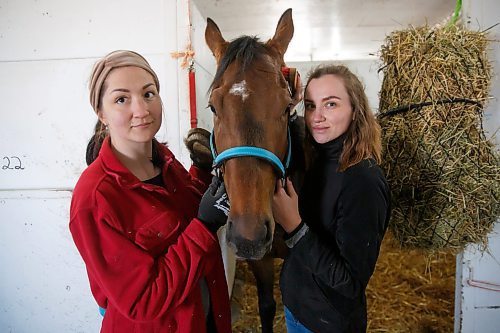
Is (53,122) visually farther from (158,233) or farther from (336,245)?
(336,245)

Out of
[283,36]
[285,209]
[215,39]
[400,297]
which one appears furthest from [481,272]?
[215,39]

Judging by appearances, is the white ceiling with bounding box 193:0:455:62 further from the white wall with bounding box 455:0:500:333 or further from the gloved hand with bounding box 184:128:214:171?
the gloved hand with bounding box 184:128:214:171

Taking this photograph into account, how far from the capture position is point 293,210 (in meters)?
1.04

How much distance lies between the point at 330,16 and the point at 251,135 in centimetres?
270

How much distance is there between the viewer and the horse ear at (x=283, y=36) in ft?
4.57

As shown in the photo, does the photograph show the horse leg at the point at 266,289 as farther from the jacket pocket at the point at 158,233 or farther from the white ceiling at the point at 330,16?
the white ceiling at the point at 330,16

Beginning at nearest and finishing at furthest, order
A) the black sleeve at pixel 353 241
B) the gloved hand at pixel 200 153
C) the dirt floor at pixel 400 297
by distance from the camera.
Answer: the black sleeve at pixel 353 241
the gloved hand at pixel 200 153
the dirt floor at pixel 400 297

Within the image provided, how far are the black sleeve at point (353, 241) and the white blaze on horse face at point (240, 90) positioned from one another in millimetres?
442

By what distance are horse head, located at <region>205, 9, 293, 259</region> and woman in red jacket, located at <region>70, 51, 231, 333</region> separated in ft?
0.40

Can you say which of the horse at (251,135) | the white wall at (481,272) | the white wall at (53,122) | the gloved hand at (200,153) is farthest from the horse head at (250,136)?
the white wall at (481,272)

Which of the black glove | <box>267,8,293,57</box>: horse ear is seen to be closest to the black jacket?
the black glove

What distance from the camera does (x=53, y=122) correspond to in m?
2.18

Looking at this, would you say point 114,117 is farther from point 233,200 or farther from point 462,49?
point 462,49

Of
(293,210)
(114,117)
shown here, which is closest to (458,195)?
(293,210)
